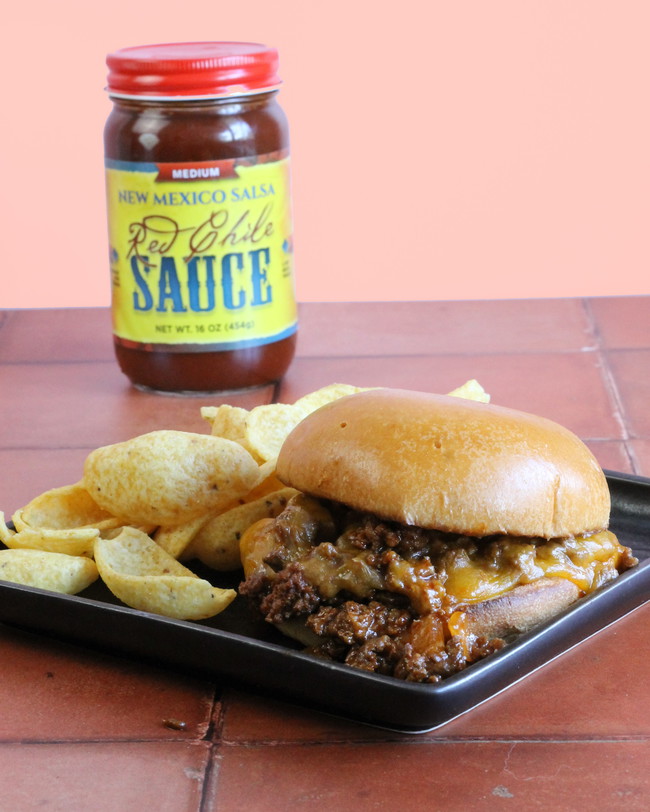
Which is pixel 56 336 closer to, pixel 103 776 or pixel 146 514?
pixel 146 514

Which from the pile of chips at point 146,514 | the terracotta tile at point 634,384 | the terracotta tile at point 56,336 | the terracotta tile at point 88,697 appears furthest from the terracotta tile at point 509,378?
the terracotta tile at point 88,697

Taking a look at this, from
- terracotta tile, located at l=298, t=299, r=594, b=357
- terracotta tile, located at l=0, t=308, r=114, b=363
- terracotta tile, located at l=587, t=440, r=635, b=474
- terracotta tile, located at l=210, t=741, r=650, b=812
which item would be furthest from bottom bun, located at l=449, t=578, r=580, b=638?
terracotta tile, located at l=0, t=308, r=114, b=363

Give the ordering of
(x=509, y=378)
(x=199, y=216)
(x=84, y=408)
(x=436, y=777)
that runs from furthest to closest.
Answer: (x=509, y=378) < (x=84, y=408) < (x=199, y=216) < (x=436, y=777)

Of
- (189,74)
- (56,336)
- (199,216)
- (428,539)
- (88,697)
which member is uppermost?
(189,74)

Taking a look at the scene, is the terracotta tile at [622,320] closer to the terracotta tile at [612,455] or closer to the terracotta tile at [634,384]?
the terracotta tile at [634,384]

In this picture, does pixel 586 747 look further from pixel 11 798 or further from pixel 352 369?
pixel 352 369

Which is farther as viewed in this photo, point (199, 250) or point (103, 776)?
point (199, 250)

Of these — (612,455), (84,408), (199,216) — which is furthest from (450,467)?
(84,408)
